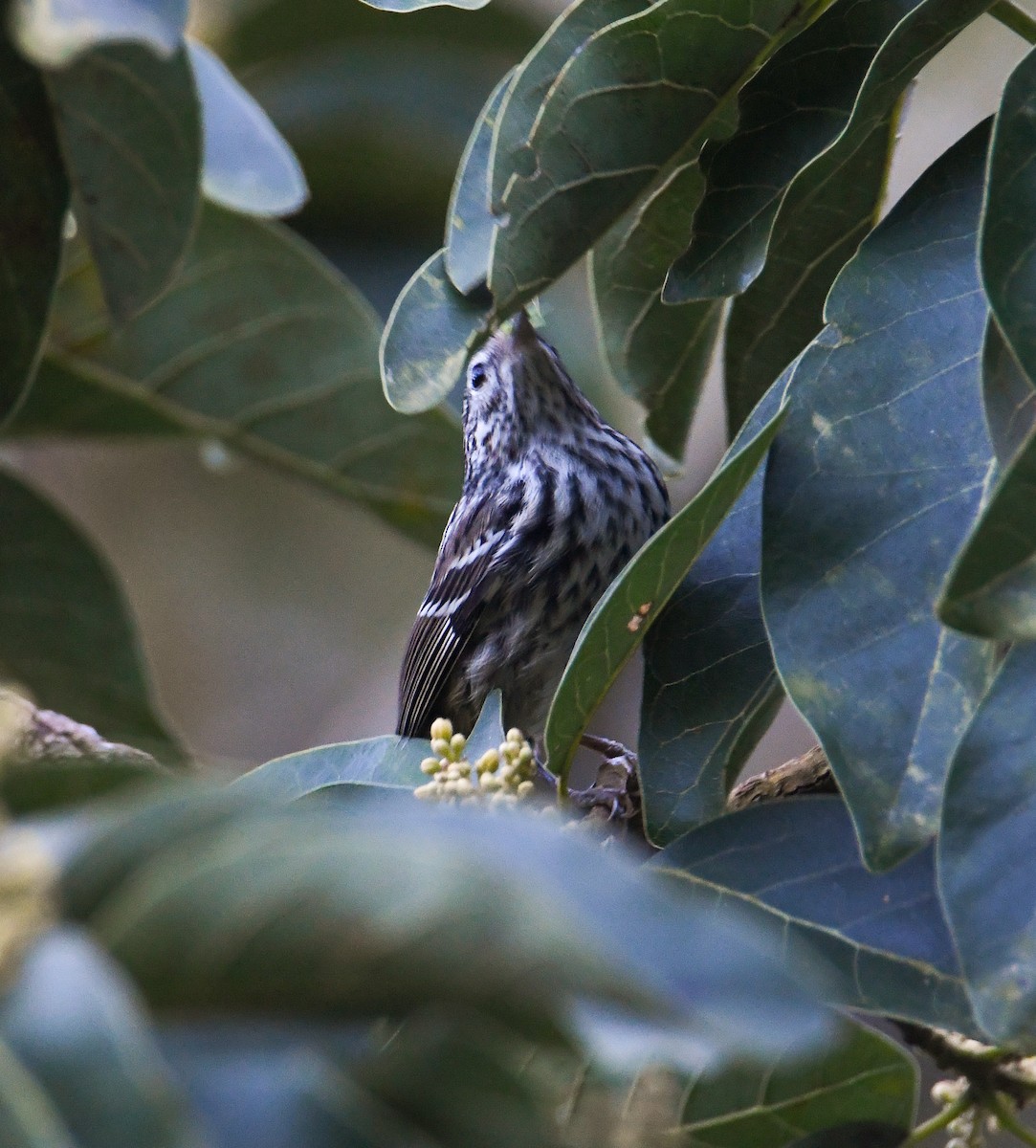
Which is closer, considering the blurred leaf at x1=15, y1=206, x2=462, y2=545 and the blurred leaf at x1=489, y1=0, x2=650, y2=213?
the blurred leaf at x1=489, y1=0, x2=650, y2=213

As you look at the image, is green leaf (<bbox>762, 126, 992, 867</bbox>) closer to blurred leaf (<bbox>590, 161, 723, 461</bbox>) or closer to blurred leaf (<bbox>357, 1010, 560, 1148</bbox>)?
blurred leaf (<bbox>590, 161, 723, 461</bbox>)

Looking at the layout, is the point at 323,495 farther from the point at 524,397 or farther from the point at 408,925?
the point at 408,925

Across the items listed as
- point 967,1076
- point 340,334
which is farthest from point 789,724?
point 967,1076

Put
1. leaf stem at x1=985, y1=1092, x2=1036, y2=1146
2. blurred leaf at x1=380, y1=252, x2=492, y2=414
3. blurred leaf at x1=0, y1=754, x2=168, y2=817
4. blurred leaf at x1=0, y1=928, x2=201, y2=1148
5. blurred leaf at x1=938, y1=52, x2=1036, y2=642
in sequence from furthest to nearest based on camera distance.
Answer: blurred leaf at x1=380, y1=252, x2=492, y2=414, leaf stem at x1=985, y1=1092, x2=1036, y2=1146, blurred leaf at x1=938, y1=52, x2=1036, y2=642, blurred leaf at x1=0, y1=754, x2=168, y2=817, blurred leaf at x1=0, y1=928, x2=201, y2=1148

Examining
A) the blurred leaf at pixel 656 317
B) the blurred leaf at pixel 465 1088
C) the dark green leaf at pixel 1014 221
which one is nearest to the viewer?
the blurred leaf at pixel 465 1088

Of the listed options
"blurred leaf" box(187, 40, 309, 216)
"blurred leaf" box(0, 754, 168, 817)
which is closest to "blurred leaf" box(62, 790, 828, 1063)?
"blurred leaf" box(0, 754, 168, 817)

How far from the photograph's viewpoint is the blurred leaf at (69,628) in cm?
333

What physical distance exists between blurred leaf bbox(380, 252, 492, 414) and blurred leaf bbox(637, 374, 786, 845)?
0.44 m

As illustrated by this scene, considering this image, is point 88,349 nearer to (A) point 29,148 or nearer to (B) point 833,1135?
(A) point 29,148

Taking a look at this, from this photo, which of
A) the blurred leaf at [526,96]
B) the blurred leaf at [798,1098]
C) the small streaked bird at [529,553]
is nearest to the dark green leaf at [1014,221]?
the blurred leaf at [526,96]

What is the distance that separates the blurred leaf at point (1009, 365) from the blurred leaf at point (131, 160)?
3.91 ft

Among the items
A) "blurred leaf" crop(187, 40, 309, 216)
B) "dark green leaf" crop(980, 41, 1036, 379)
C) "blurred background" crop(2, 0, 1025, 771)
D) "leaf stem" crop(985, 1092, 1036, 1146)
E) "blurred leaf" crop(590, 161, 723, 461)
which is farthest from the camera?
"blurred background" crop(2, 0, 1025, 771)

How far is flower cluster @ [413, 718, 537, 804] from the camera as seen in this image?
210cm

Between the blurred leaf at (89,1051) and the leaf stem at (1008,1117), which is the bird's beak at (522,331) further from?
the blurred leaf at (89,1051)
